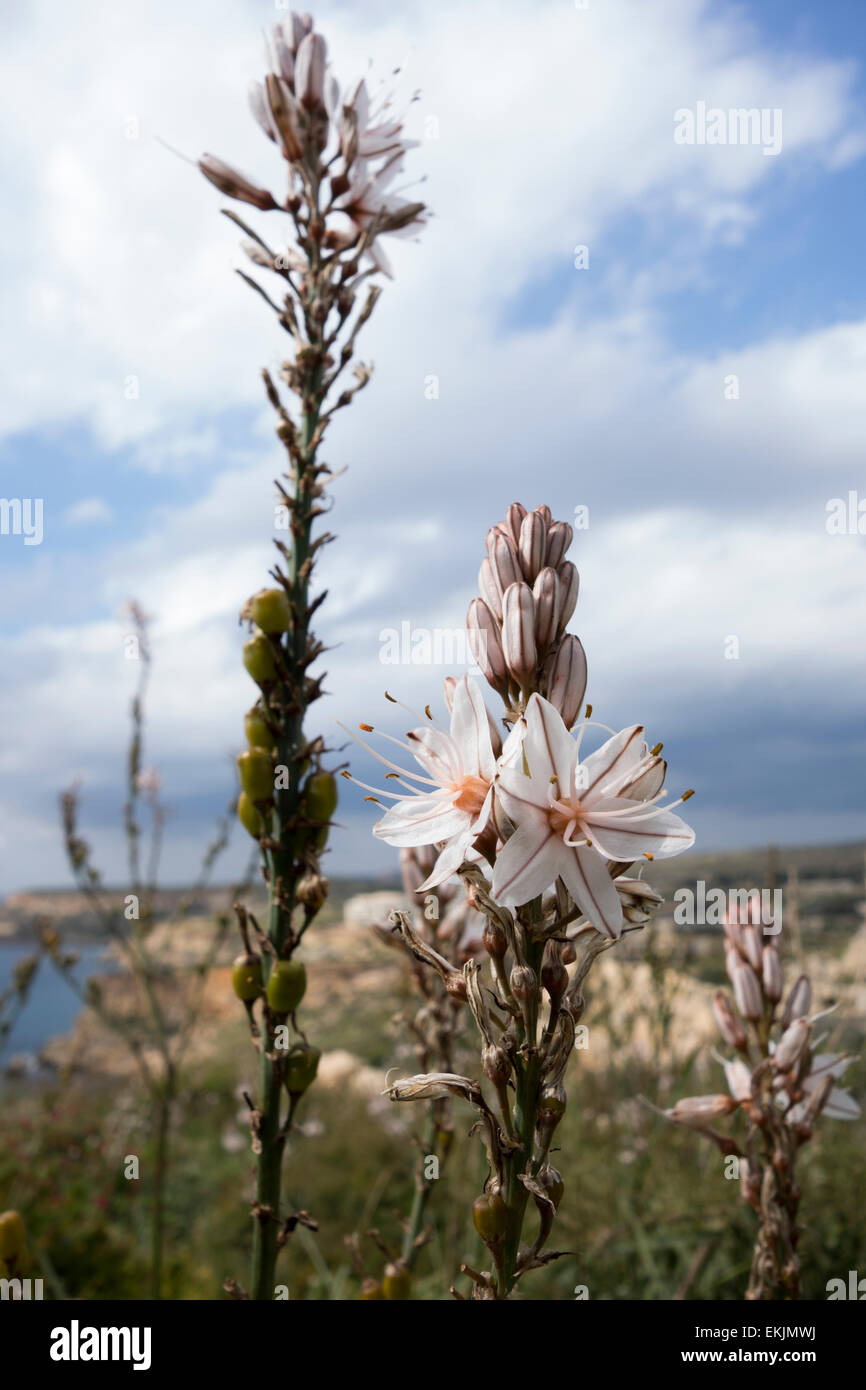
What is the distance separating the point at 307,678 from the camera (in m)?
1.66

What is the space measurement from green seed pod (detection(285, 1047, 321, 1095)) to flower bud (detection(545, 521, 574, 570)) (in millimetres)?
968

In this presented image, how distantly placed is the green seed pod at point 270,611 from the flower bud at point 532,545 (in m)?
0.46

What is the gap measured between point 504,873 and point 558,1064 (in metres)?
0.29

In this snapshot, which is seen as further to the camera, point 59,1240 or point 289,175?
point 59,1240

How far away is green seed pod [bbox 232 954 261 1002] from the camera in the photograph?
157 cm

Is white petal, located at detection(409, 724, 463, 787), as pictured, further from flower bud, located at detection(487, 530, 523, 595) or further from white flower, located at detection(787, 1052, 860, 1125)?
white flower, located at detection(787, 1052, 860, 1125)

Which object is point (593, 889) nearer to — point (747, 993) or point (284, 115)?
point (747, 993)

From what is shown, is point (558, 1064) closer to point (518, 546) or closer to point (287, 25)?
point (518, 546)

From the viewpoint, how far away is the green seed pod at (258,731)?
1.60 meters

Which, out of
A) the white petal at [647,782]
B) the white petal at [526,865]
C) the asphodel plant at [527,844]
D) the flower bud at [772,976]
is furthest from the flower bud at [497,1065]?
the flower bud at [772,976]

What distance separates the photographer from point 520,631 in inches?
53.4

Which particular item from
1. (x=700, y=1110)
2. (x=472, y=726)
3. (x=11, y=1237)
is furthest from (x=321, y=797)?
(x=700, y=1110)

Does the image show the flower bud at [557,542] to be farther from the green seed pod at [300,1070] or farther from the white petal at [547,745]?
the green seed pod at [300,1070]
